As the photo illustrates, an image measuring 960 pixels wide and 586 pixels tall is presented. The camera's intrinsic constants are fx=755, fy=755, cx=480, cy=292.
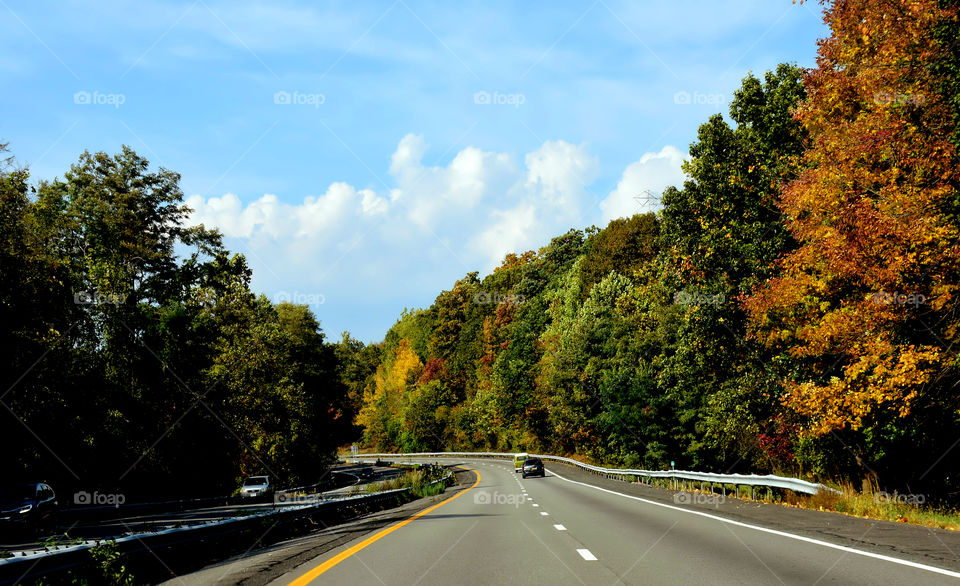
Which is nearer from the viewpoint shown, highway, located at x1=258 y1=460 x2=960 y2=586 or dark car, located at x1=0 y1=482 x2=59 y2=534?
highway, located at x1=258 y1=460 x2=960 y2=586

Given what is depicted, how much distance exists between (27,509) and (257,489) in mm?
18007

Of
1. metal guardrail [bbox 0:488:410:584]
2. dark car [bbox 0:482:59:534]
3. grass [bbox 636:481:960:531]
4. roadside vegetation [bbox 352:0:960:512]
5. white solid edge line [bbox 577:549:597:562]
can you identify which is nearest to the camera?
metal guardrail [bbox 0:488:410:584]

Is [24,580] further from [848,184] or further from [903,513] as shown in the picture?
[848,184]

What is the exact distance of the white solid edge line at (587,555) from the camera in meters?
9.87

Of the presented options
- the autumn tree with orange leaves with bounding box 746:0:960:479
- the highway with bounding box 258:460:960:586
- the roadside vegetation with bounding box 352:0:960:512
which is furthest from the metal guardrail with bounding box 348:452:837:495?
the autumn tree with orange leaves with bounding box 746:0:960:479

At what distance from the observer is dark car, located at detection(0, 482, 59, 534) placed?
2188cm

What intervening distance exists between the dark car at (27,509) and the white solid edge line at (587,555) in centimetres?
1826

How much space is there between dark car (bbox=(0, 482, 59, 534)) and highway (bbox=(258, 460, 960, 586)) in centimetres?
1271

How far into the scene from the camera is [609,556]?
10156mm

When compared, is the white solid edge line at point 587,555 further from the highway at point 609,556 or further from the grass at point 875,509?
the grass at point 875,509

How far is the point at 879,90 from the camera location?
19953mm

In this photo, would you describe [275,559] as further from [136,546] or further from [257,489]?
[257,489]

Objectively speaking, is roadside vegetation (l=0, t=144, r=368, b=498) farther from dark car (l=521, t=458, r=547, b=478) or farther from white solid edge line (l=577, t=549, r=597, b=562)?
white solid edge line (l=577, t=549, r=597, b=562)

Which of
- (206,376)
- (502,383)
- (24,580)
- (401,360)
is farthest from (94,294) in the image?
(401,360)
